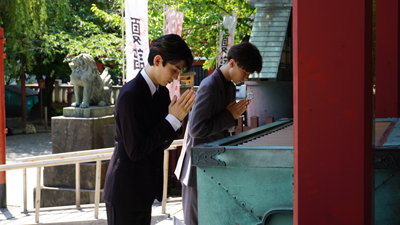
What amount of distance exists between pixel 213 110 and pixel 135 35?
5656 mm

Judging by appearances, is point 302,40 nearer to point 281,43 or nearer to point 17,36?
point 281,43

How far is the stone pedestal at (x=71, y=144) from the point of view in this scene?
768cm

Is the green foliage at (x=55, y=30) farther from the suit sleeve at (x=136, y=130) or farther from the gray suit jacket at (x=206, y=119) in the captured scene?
the suit sleeve at (x=136, y=130)

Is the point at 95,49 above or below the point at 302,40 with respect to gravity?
above

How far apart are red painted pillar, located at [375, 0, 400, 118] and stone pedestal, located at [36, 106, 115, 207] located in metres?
4.55

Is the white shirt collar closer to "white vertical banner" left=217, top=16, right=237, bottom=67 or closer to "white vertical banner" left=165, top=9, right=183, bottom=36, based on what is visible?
"white vertical banner" left=165, top=9, right=183, bottom=36

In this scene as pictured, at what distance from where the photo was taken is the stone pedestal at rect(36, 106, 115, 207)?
768cm

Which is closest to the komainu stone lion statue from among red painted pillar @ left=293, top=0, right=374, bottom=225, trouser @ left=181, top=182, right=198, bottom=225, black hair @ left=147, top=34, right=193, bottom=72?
Answer: trouser @ left=181, top=182, right=198, bottom=225

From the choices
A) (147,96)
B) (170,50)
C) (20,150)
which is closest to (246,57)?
(170,50)

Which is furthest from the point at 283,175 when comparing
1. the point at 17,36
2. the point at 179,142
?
the point at 17,36

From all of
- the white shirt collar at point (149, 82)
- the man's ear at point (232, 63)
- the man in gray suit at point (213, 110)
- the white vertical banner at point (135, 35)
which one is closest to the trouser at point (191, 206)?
the man in gray suit at point (213, 110)

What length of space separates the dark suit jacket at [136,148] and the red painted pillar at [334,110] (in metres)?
0.77

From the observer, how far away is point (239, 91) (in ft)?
71.9

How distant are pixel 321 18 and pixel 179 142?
4.03 m
